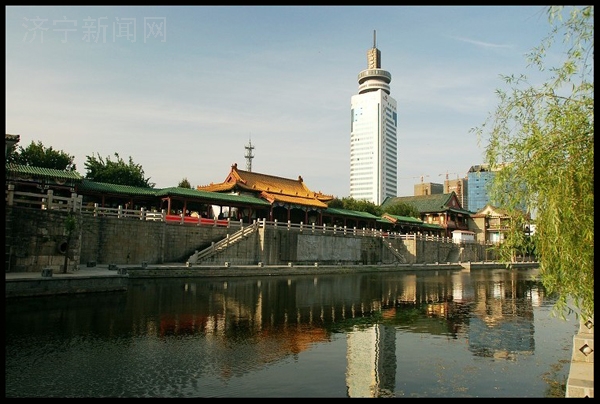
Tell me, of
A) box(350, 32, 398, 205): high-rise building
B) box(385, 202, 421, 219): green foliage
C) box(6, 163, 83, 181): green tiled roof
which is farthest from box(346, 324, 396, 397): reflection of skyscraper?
box(350, 32, 398, 205): high-rise building

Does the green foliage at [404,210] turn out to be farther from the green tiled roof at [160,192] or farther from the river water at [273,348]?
the river water at [273,348]

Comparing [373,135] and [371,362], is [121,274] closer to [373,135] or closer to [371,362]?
[371,362]

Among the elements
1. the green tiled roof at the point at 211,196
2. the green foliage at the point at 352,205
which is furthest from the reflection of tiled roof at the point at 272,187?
the green foliage at the point at 352,205

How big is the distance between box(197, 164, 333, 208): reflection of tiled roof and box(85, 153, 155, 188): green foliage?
6.78 metres

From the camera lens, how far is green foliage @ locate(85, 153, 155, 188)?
42031mm

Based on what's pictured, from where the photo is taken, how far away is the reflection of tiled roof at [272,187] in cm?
4075

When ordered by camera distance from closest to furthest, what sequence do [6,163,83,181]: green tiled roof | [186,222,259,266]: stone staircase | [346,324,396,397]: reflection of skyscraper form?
[346,324,396,397]: reflection of skyscraper → [6,163,83,181]: green tiled roof → [186,222,259,266]: stone staircase

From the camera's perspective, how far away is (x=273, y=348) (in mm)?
10891

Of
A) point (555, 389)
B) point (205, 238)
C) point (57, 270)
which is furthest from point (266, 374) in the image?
point (205, 238)

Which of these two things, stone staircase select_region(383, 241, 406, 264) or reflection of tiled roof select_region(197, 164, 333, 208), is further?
stone staircase select_region(383, 241, 406, 264)

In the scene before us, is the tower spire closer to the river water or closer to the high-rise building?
the high-rise building

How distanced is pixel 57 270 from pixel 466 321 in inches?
698
